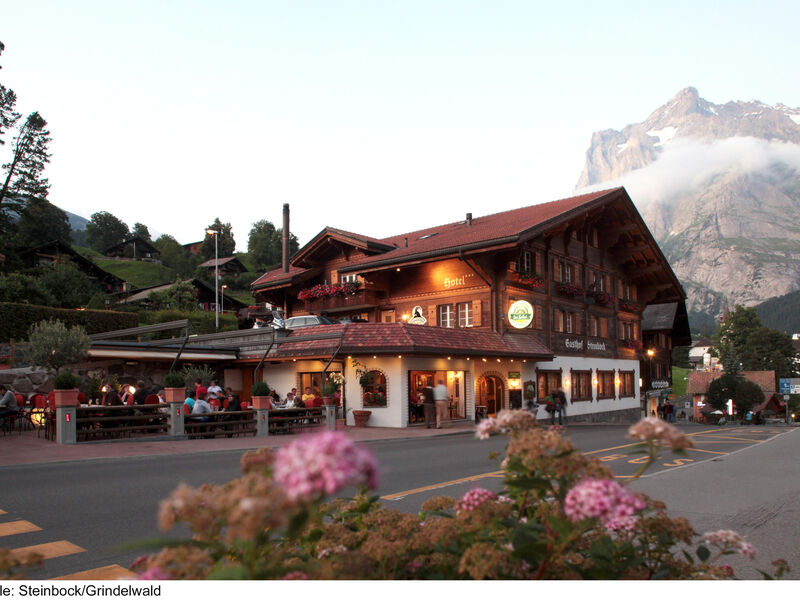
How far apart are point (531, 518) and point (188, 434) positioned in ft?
60.6

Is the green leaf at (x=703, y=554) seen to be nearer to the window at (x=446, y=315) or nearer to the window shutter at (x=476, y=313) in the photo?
the window shutter at (x=476, y=313)

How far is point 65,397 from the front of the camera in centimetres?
1714

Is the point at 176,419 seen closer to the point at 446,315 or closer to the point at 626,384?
the point at 446,315

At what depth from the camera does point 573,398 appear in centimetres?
3547

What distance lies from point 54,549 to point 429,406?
64.8 ft

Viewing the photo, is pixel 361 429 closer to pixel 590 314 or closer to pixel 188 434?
pixel 188 434

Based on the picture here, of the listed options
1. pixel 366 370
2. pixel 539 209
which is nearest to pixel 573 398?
pixel 539 209

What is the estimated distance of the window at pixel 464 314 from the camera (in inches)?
1234

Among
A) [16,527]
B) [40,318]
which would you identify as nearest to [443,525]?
[16,527]

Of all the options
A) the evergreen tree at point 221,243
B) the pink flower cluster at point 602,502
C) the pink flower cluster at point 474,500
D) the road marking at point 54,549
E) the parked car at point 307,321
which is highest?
the evergreen tree at point 221,243

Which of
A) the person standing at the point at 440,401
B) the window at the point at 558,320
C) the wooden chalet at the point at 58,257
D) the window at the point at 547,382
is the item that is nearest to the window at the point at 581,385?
the window at the point at 547,382

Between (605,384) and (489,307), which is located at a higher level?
(489,307)

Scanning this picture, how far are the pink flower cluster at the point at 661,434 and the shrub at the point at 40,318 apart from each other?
34.7 meters

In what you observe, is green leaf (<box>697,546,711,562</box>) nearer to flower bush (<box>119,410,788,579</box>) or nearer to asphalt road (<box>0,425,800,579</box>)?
flower bush (<box>119,410,788,579</box>)
